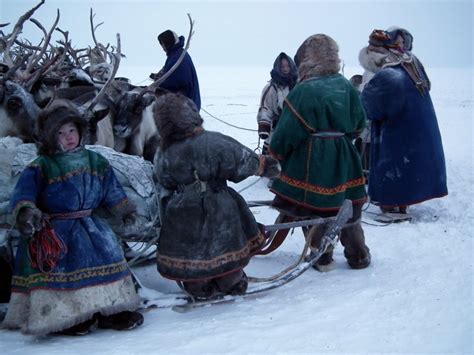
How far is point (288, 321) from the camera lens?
265 cm

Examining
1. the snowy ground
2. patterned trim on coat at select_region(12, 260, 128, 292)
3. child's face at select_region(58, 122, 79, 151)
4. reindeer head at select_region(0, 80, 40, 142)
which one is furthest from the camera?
reindeer head at select_region(0, 80, 40, 142)

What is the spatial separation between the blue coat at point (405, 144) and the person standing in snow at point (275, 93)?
1.43 m

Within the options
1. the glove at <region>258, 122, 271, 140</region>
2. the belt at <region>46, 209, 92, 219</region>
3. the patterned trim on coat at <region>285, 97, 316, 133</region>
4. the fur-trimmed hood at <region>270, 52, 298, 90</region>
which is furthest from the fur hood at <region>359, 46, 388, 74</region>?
the belt at <region>46, 209, 92, 219</region>

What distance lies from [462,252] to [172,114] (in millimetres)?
2239

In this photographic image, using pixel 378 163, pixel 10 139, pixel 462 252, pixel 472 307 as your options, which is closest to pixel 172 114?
pixel 10 139

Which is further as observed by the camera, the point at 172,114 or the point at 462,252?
→ the point at 462,252

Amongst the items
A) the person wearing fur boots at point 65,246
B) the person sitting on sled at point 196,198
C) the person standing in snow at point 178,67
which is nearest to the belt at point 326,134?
the person sitting on sled at point 196,198

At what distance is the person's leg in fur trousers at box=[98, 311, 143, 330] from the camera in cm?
265

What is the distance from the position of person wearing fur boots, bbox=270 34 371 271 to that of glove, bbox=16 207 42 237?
5.20 feet

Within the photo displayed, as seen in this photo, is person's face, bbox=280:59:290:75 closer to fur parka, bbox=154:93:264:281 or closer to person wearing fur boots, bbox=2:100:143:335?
fur parka, bbox=154:93:264:281

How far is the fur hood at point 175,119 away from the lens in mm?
2848

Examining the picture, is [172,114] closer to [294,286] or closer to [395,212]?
[294,286]

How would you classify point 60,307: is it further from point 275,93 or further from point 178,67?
point 275,93

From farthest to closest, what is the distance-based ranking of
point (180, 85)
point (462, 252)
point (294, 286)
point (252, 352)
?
1. point (180, 85)
2. point (462, 252)
3. point (294, 286)
4. point (252, 352)
